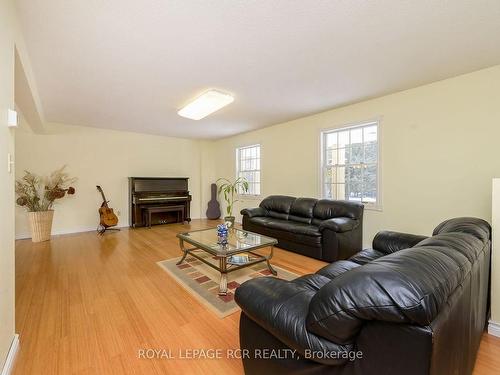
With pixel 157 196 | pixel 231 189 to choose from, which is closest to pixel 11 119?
pixel 157 196

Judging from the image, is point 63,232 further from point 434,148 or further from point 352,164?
point 434,148

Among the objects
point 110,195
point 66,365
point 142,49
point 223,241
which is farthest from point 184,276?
point 110,195

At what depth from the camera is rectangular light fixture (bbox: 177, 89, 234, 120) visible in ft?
10.6

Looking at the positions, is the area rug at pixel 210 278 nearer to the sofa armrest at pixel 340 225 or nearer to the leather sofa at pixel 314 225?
the leather sofa at pixel 314 225

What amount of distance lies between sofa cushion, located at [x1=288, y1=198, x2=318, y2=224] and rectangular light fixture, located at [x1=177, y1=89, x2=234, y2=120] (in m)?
2.12

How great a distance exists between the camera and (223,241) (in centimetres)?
269

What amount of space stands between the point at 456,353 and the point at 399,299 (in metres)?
0.56

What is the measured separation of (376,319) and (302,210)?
11.2 ft

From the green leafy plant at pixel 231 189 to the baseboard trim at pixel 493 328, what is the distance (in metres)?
4.87

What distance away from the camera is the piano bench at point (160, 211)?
5586 mm

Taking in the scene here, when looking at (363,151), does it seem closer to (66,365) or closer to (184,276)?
(184,276)

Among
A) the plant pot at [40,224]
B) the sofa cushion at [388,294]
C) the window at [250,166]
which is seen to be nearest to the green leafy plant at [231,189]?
the window at [250,166]

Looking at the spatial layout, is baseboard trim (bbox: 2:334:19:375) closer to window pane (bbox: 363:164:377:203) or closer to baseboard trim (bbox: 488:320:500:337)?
baseboard trim (bbox: 488:320:500:337)

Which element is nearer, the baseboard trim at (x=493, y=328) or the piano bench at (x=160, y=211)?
the baseboard trim at (x=493, y=328)
